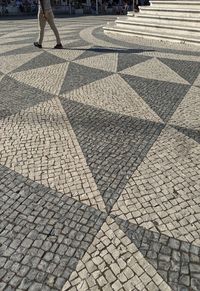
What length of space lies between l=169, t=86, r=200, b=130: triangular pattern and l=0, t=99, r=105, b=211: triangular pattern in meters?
1.65

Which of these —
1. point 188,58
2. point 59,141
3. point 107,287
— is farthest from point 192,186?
point 188,58

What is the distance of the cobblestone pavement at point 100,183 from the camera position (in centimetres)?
236

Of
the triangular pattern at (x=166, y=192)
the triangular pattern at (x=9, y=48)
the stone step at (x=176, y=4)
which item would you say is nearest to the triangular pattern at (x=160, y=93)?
the triangular pattern at (x=166, y=192)

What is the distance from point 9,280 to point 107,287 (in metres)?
0.74

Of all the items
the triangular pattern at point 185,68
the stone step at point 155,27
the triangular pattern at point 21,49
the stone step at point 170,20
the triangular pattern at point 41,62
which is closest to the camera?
the triangular pattern at point 185,68

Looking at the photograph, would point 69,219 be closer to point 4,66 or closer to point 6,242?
point 6,242

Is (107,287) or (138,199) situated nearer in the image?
(107,287)

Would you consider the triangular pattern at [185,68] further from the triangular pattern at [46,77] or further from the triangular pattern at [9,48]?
the triangular pattern at [9,48]

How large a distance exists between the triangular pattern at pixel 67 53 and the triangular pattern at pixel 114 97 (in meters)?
2.28

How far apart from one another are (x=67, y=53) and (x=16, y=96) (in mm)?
3753

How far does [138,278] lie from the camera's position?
7.47 feet

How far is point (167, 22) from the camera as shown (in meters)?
11.6

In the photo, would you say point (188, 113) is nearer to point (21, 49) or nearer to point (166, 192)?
point (166, 192)

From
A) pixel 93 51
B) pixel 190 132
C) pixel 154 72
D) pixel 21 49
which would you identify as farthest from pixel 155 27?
pixel 190 132
